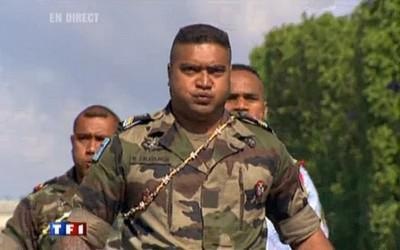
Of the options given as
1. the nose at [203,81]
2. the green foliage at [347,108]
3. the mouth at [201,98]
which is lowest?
the green foliage at [347,108]

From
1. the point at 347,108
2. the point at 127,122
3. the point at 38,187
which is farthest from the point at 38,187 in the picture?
the point at 347,108

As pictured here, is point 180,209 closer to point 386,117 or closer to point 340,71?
point 386,117

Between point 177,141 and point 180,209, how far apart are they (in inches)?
7.5

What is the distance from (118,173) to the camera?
13.0ft

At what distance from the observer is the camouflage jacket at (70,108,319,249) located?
3.94 meters

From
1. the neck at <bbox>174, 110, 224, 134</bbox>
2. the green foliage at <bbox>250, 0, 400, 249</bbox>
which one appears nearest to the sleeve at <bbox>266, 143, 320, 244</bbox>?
the neck at <bbox>174, 110, 224, 134</bbox>

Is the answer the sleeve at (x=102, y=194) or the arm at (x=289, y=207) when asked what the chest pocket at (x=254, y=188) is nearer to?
the arm at (x=289, y=207)

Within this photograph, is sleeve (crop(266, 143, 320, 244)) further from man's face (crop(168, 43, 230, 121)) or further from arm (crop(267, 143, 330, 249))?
man's face (crop(168, 43, 230, 121))

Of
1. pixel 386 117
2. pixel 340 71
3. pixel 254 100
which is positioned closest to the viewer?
pixel 254 100

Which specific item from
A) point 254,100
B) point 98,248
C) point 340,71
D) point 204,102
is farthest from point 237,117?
point 340,71

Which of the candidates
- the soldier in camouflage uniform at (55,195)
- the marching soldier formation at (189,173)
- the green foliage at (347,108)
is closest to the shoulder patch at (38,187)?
the soldier in camouflage uniform at (55,195)

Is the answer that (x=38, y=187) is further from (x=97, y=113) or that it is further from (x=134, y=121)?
(x=134, y=121)

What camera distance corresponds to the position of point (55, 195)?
20.6 feet

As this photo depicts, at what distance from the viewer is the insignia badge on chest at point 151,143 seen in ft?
13.0
